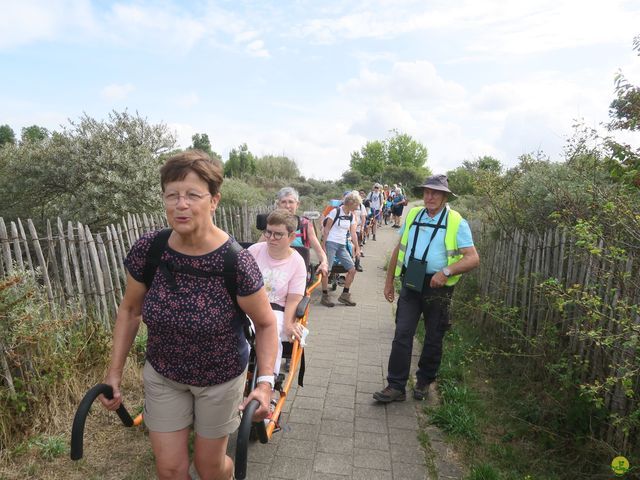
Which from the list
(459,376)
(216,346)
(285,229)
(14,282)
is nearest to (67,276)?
(14,282)

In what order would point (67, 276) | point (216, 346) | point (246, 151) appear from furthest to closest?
point (246, 151) → point (67, 276) → point (216, 346)

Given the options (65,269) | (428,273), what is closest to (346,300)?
(428,273)

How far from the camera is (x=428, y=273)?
4047 millimetres

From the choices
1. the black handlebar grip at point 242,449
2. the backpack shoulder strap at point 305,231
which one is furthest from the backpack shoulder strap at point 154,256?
the backpack shoulder strap at point 305,231

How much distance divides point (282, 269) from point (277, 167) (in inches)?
1533

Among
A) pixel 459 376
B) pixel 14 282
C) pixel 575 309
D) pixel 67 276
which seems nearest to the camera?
pixel 14 282

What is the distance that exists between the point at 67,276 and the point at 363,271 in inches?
306

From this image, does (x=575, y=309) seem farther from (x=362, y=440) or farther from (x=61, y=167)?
(x=61, y=167)

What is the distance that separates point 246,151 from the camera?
51.0 meters

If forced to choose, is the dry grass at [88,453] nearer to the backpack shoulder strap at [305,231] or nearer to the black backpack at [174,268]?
the black backpack at [174,268]

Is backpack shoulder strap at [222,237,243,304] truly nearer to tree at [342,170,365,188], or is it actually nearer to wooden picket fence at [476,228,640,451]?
wooden picket fence at [476,228,640,451]

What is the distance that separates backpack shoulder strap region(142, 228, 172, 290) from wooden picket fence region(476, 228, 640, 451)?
242 cm

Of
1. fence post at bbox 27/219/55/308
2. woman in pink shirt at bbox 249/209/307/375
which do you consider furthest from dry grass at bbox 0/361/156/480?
woman in pink shirt at bbox 249/209/307/375

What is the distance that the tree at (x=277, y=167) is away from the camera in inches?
1628
